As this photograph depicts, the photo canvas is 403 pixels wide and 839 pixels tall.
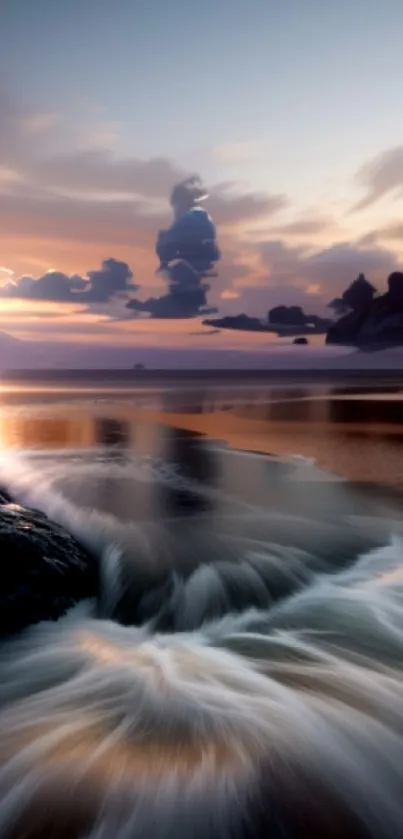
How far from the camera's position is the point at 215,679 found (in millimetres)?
5270

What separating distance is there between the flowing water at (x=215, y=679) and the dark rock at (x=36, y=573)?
143mm

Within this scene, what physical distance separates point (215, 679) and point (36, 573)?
2071mm

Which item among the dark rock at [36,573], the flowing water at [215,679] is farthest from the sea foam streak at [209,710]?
the dark rock at [36,573]

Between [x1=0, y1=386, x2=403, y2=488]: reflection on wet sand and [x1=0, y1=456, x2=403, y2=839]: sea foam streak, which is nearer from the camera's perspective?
[x1=0, y1=456, x2=403, y2=839]: sea foam streak

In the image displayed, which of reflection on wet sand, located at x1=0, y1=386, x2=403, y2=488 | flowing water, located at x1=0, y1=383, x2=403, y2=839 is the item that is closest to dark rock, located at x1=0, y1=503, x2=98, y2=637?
flowing water, located at x1=0, y1=383, x2=403, y2=839

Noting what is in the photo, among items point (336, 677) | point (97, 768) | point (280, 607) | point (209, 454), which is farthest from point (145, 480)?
point (97, 768)

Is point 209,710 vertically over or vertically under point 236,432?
under

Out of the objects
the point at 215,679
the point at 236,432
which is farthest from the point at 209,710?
the point at 236,432

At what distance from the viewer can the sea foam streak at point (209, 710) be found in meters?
3.73

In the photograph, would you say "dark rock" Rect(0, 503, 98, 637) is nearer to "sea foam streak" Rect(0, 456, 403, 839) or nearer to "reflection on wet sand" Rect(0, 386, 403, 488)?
"sea foam streak" Rect(0, 456, 403, 839)

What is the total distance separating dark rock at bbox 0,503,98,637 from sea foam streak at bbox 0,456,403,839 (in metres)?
0.18

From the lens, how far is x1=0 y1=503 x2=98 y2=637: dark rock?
597 centimetres

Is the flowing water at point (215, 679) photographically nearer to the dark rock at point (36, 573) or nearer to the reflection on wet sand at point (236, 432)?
the dark rock at point (36, 573)

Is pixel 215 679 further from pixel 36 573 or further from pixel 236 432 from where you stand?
pixel 236 432
